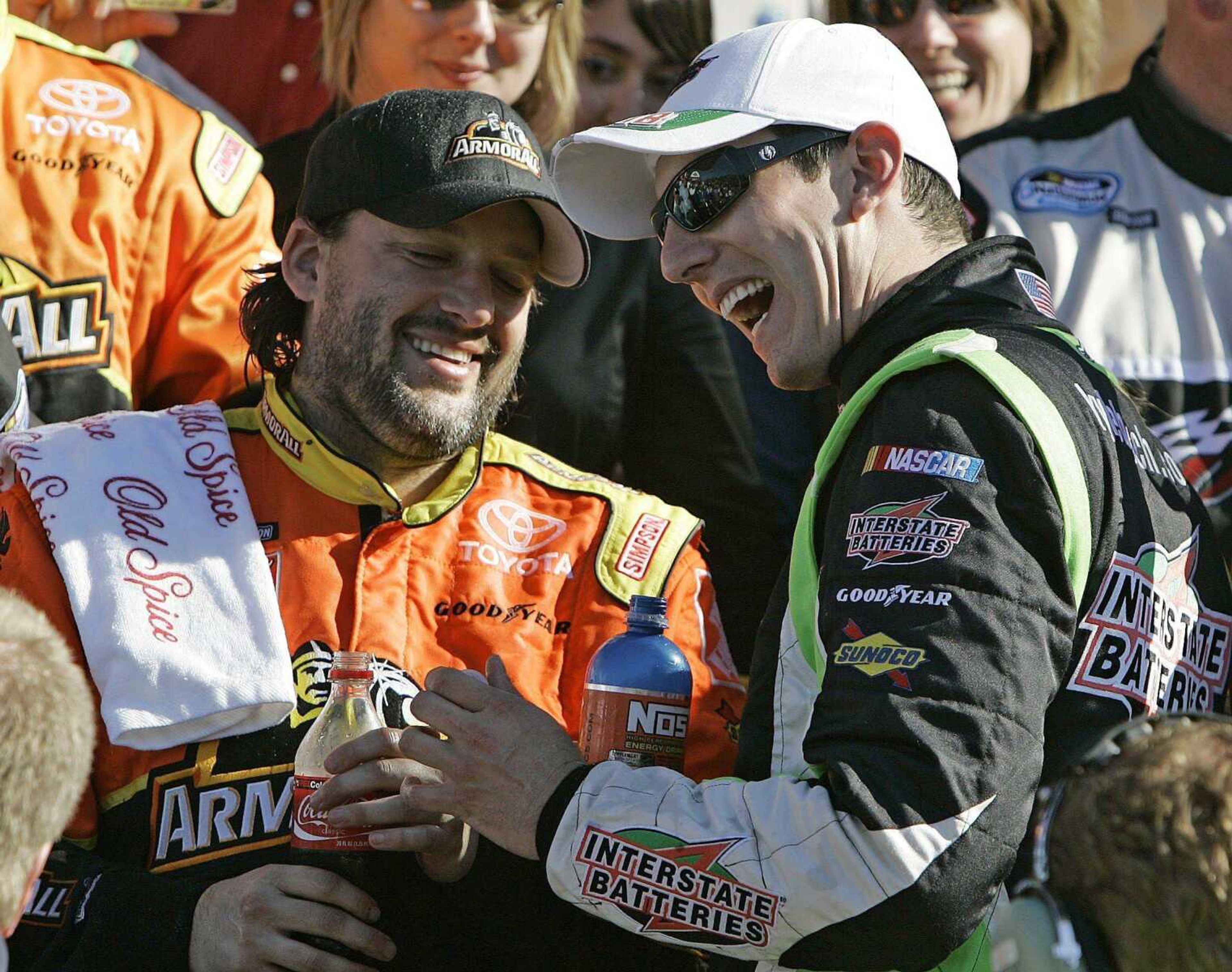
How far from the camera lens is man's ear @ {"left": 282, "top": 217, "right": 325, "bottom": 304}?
3680 mm

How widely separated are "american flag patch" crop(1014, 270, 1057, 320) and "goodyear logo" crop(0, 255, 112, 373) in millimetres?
2241

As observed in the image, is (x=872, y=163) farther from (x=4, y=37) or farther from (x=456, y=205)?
(x=4, y=37)

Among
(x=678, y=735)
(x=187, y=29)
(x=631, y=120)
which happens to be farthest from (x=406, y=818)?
(x=187, y=29)

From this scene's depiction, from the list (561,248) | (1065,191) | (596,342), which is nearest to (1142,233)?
(1065,191)

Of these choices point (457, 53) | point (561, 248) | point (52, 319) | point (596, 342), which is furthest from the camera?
point (457, 53)

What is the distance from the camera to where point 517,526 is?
350 centimetres

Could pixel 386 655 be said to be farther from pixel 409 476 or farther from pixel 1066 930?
pixel 1066 930

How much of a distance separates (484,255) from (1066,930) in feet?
7.55

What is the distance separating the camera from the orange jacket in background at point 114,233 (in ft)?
13.0

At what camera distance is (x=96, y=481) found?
3230mm

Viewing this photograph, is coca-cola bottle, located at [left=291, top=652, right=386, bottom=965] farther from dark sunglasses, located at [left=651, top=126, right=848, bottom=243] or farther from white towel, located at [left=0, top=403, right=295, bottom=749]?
dark sunglasses, located at [left=651, top=126, right=848, bottom=243]

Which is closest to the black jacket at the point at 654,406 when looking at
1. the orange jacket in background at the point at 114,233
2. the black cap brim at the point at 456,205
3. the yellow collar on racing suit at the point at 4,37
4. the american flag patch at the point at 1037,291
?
the orange jacket in background at the point at 114,233

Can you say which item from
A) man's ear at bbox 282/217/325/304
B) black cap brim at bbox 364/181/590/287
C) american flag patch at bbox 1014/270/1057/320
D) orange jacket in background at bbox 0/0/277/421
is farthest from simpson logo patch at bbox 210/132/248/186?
american flag patch at bbox 1014/270/1057/320

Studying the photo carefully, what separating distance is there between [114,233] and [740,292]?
6.25 feet
